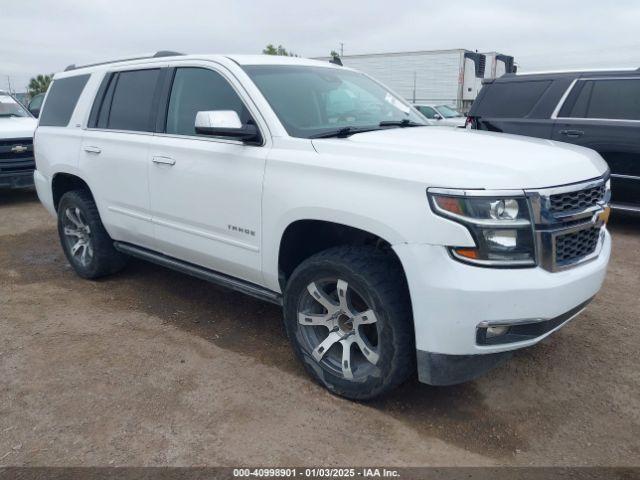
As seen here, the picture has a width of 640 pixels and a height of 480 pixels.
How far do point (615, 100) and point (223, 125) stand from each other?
5445 millimetres

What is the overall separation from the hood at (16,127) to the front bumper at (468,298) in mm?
8637

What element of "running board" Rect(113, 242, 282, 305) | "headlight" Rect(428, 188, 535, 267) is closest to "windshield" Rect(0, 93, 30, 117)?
"running board" Rect(113, 242, 282, 305)

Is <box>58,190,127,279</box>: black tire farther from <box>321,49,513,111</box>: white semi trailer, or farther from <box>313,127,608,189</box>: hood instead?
<box>321,49,513,111</box>: white semi trailer

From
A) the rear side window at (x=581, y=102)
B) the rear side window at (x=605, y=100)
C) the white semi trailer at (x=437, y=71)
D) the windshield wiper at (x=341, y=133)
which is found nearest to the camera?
the windshield wiper at (x=341, y=133)

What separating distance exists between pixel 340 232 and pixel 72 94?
3.26 metres

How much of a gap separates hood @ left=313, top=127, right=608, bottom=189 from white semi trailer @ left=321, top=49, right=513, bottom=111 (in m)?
20.0

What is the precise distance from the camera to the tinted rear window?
4.27m

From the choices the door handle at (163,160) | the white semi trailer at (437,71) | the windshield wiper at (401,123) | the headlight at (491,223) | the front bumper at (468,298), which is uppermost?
the white semi trailer at (437,71)

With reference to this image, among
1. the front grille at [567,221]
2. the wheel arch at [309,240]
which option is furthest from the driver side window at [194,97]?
the front grille at [567,221]

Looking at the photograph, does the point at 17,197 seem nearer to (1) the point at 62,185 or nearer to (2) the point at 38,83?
(1) the point at 62,185

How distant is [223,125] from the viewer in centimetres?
326

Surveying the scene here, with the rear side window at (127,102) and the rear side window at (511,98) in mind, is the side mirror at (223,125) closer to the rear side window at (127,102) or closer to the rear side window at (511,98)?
the rear side window at (127,102)

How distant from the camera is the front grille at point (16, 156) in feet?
29.8

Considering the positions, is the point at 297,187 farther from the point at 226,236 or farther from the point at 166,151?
the point at 166,151
